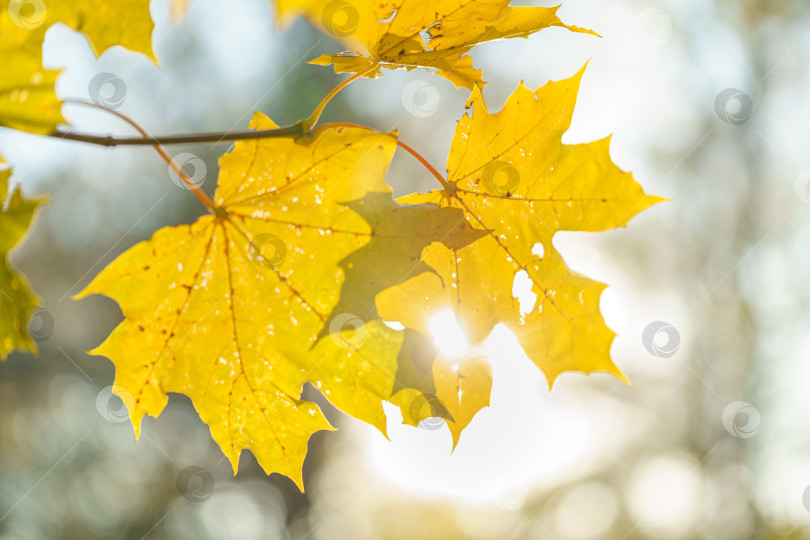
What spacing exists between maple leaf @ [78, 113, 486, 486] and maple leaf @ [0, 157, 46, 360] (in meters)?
0.17

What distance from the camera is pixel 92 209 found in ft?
20.5

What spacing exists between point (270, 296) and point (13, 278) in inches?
12.1

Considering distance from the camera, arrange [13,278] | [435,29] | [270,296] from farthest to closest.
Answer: [270,296] < [435,29] < [13,278]

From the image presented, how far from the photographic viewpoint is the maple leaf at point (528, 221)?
2.15 feet

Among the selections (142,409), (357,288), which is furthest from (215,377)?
(357,288)

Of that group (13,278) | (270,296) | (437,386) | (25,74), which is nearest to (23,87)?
(25,74)

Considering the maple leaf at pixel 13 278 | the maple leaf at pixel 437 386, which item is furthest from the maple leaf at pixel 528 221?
the maple leaf at pixel 13 278

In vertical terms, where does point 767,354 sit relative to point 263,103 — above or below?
below

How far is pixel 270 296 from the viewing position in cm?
73

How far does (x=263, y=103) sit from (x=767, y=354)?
6.15 meters

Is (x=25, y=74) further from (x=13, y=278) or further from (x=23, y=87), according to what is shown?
(x=13, y=278)

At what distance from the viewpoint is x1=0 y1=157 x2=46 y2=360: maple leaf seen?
17.6 inches

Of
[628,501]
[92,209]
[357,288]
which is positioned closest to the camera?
[357,288]

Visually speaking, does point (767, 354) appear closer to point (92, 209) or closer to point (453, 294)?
point (453, 294)
